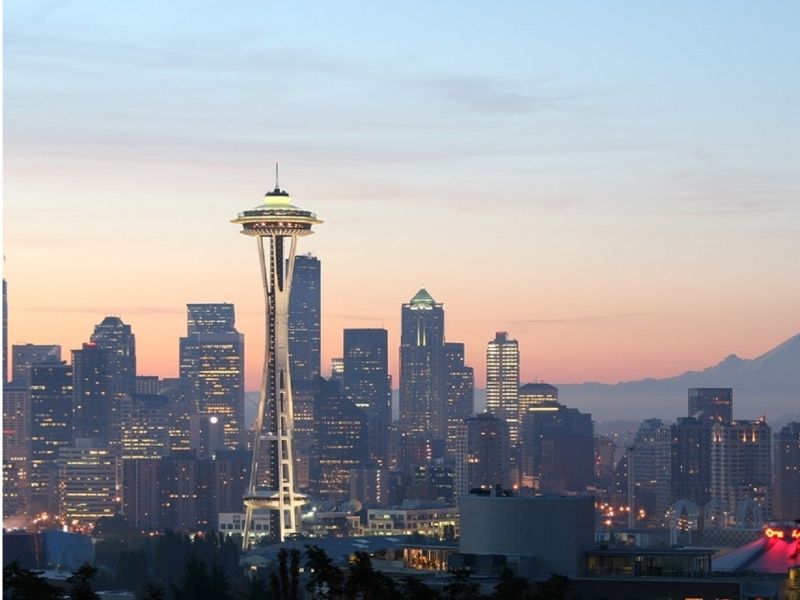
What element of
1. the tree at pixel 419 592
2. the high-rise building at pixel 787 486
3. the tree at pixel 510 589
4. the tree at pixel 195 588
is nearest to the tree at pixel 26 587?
the tree at pixel 419 592

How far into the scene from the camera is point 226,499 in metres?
186

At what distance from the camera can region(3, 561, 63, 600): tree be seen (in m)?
30.3

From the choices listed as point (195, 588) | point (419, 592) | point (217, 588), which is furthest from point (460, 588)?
point (217, 588)

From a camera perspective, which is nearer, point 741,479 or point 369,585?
point 369,585

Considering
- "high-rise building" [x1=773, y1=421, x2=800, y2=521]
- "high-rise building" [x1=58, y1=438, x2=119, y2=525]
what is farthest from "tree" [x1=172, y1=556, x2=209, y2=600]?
"high-rise building" [x1=58, y1=438, x2=119, y2=525]

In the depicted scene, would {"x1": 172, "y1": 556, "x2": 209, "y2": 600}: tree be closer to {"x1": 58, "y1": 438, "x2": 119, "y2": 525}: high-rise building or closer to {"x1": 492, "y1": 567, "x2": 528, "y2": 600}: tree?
{"x1": 492, "y1": 567, "x2": 528, "y2": 600}: tree

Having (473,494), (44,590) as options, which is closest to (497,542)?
(473,494)

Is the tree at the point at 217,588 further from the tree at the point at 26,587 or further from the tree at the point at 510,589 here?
the tree at the point at 26,587

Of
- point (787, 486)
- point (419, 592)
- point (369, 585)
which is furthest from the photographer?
point (787, 486)

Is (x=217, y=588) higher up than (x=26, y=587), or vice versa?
(x=26, y=587)

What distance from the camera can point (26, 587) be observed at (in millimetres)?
30641

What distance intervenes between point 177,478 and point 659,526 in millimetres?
41139

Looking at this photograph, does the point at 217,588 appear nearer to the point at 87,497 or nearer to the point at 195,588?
the point at 195,588

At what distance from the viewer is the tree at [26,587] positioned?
99.5ft
